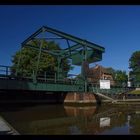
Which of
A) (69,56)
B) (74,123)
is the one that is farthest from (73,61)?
(74,123)

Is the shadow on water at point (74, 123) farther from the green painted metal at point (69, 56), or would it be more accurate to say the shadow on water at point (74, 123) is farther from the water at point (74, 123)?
the green painted metal at point (69, 56)

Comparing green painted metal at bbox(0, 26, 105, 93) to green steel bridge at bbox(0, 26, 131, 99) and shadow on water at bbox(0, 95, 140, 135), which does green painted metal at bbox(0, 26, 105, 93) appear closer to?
green steel bridge at bbox(0, 26, 131, 99)

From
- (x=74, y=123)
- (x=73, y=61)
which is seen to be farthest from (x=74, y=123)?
(x=73, y=61)

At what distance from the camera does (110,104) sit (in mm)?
35781

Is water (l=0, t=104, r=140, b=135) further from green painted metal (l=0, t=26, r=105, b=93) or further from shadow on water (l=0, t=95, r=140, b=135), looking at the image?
green painted metal (l=0, t=26, r=105, b=93)

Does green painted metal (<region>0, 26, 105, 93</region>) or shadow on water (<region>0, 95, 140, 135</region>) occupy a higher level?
green painted metal (<region>0, 26, 105, 93</region>)

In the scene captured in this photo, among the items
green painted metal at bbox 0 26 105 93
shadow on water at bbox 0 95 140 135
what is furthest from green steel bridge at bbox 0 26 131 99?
shadow on water at bbox 0 95 140 135

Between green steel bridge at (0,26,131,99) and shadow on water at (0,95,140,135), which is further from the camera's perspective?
green steel bridge at (0,26,131,99)

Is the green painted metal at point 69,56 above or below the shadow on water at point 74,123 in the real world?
above

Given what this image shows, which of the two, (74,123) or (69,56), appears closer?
(74,123)

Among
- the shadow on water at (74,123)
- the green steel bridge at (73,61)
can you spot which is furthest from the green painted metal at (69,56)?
the shadow on water at (74,123)

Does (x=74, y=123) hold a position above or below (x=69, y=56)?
below

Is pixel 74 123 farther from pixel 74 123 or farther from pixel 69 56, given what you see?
pixel 69 56
